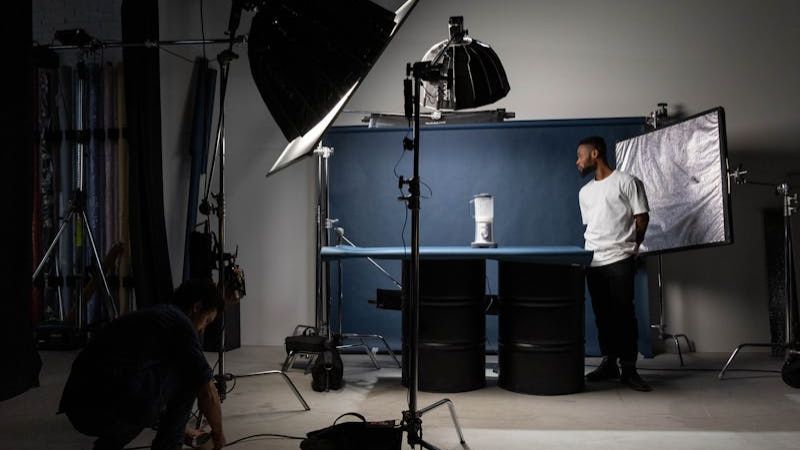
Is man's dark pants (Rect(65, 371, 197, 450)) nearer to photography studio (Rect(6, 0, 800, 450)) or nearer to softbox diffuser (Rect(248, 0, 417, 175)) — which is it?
photography studio (Rect(6, 0, 800, 450))

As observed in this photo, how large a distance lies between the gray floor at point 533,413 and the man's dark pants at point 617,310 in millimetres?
243

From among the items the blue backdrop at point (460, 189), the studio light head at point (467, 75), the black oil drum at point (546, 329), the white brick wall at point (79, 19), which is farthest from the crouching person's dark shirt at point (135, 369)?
the white brick wall at point (79, 19)

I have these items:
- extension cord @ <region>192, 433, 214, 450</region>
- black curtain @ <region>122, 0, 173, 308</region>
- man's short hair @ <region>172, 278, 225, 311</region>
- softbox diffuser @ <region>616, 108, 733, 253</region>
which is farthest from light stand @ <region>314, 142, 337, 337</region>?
man's short hair @ <region>172, 278, 225, 311</region>

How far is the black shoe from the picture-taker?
4.27 metres

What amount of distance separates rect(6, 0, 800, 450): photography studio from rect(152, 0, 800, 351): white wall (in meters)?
0.02

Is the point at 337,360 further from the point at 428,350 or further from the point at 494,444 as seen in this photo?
the point at 494,444

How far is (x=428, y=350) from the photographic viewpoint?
421 centimetres

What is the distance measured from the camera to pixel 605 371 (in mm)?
4570

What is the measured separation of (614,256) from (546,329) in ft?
2.35

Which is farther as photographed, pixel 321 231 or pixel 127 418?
pixel 321 231

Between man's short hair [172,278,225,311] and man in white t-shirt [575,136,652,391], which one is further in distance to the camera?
man in white t-shirt [575,136,652,391]

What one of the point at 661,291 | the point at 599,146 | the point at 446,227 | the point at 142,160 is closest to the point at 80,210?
the point at 142,160

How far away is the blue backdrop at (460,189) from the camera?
19.0 ft

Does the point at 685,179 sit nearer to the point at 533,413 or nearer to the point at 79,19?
the point at 533,413
